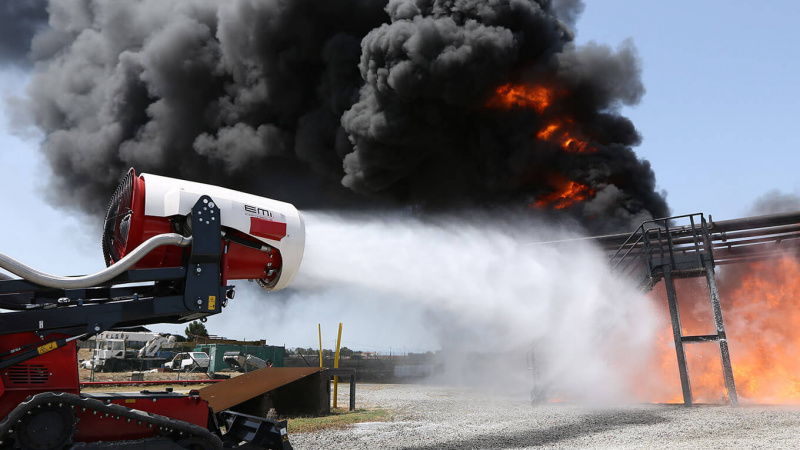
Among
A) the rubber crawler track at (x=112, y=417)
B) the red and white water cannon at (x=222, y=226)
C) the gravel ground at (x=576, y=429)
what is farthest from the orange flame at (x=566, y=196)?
the rubber crawler track at (x=112, y=417)

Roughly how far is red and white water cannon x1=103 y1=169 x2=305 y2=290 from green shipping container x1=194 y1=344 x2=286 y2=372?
27260 mm

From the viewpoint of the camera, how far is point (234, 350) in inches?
1315

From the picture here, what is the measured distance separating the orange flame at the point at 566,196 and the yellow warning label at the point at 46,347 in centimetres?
2546

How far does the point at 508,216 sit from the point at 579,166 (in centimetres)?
454

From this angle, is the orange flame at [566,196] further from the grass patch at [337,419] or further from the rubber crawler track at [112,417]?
the rubber crawler track at [112,417]

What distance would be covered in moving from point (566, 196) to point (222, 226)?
971 inches

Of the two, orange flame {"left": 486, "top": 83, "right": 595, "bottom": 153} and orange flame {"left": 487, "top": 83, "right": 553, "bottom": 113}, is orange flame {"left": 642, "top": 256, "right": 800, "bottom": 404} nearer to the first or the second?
orange flame {"left": 486, "top": 83, "right": 595, "bottom": 153}

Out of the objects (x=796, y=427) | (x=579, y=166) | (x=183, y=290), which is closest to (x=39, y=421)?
(x=183, y=290)

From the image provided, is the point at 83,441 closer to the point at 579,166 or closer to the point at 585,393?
the point at 585,393

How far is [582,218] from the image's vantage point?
85.9ft

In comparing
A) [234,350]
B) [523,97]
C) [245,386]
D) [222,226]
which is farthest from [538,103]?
[222,226]

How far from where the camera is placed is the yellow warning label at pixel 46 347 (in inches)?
211

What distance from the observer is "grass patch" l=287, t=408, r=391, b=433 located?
37.1ft

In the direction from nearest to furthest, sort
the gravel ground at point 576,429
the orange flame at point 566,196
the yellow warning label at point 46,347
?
the yellow warning label at point 46,347
the gravel ground at point 576,429
the orange flame at point 566,196
